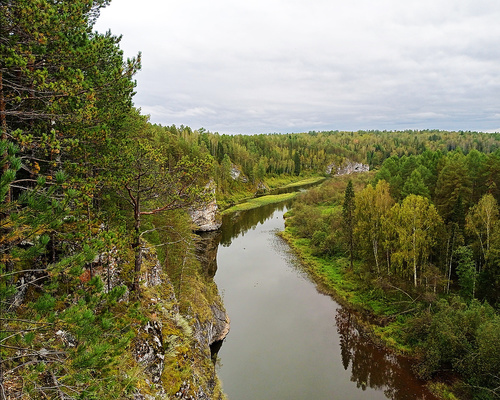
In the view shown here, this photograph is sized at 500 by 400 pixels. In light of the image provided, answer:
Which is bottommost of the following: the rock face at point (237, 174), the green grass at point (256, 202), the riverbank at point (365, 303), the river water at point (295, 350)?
the river water at point (295, 350)

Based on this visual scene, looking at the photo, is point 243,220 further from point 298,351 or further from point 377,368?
point 377,368

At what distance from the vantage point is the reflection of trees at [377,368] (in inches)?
728

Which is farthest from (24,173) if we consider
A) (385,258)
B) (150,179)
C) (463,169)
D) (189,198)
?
(463,169)

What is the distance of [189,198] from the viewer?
1088 centimetres

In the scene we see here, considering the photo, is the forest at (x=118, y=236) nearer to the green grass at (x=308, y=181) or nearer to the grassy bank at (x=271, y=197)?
the grassy bank at (x=271, y=197)

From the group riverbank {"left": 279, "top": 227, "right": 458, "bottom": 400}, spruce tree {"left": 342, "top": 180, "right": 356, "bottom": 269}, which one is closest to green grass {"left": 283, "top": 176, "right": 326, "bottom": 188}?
riverbank {"left": 279, "top": 227, "right": 458, "bottom": 400}

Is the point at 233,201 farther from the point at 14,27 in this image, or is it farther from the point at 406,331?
the point at 14,27

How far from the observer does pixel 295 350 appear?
73.1 feet

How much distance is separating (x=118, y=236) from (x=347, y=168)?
14019 cm

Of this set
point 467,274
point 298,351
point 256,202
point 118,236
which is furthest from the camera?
point 256,202

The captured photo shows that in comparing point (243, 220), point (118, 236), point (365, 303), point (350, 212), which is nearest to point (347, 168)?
point (243, 220)

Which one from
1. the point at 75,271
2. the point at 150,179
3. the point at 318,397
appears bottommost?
the point at 318,397

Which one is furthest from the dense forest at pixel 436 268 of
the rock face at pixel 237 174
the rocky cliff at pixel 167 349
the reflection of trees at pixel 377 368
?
the rock face at pixel 237 174

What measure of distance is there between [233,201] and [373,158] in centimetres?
9100
